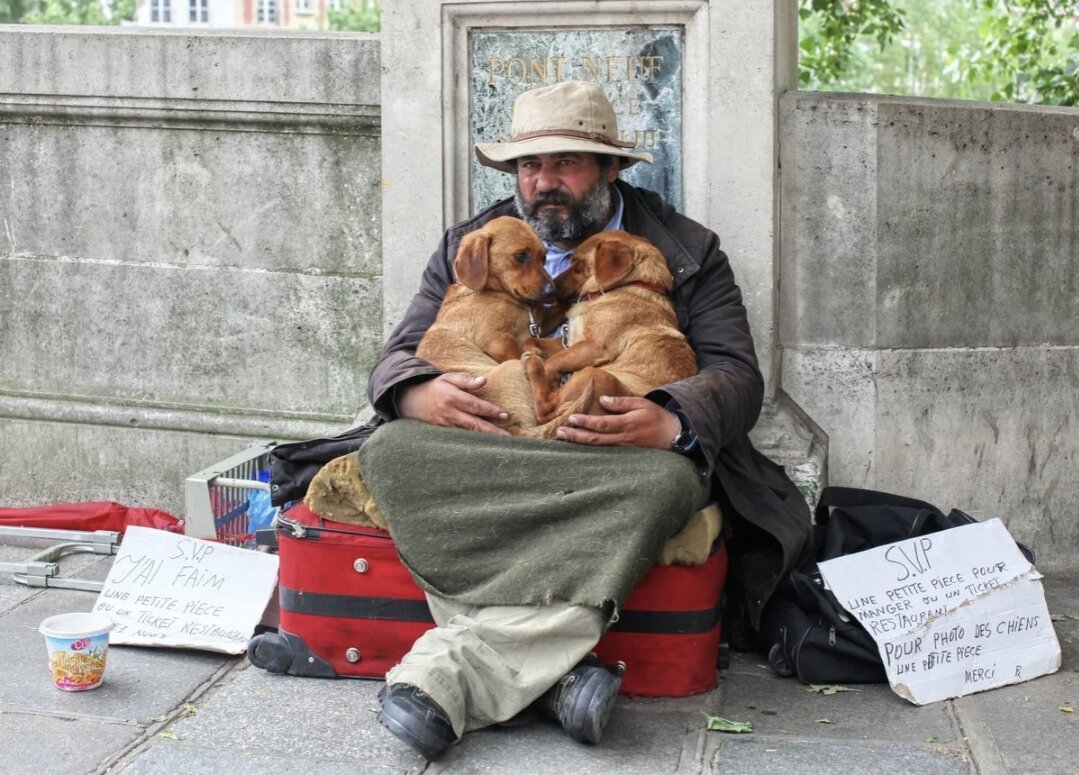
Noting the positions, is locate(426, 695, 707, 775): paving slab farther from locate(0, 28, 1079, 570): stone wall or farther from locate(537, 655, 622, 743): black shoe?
locate(0, 28, 1079, 570): stone wall

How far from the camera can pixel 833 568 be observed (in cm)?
365

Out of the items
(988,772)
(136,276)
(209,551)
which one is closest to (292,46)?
(136,276)

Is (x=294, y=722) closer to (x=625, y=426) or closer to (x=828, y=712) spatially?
(x=625, y=426)

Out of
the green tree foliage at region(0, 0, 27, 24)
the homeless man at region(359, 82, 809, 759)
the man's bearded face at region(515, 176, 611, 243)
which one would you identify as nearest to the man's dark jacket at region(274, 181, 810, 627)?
the homeless man at region(359, 82, 809, 759)

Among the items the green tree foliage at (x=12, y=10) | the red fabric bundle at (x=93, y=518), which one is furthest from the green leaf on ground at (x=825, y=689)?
the green tree foliage at (x=12, y=10)

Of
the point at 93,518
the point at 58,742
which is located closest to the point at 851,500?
the point at 58,742

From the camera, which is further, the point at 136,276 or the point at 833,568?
the point at 136,276

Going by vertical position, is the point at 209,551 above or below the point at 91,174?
below

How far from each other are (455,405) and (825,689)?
49.3 inches

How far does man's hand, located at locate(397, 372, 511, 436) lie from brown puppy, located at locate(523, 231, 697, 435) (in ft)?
0.43

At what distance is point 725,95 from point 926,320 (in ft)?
3.41

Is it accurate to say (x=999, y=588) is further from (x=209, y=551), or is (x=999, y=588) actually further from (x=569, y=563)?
(x=209, y=551)

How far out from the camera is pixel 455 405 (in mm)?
3547

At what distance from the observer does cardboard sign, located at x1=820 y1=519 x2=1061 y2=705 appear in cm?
356
